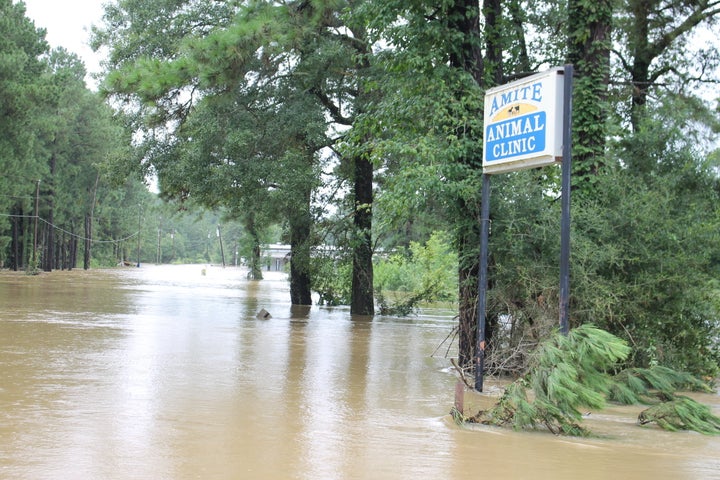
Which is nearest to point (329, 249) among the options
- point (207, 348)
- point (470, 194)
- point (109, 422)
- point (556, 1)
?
point (207, 348)

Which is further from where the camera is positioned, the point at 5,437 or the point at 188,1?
the point at 188,1

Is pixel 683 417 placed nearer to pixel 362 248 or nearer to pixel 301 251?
pixel 362 248

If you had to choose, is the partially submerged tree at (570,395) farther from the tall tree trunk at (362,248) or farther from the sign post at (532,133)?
the tall tree trunk at (362,248)

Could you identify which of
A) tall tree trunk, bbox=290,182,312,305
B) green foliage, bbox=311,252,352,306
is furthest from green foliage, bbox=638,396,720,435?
green foliage, bbox=311,252,352,306

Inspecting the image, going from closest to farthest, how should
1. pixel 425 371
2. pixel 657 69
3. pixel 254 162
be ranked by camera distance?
1. pixel 425 371
2. pixel 657 69
3. pixel 254 162

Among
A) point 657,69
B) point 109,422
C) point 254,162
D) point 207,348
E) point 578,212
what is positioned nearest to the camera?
point 109,422

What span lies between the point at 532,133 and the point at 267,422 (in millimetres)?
4073

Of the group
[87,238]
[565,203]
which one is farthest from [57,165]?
[565,203]

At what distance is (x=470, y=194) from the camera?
10.3 metres

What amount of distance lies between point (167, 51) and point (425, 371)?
48.7ft

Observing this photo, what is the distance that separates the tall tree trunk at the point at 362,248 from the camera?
2192cm

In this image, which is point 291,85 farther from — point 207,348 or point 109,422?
point 109,422

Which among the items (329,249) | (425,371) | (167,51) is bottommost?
(425,371)

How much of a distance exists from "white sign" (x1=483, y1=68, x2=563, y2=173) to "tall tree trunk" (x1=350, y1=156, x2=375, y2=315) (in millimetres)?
12174
